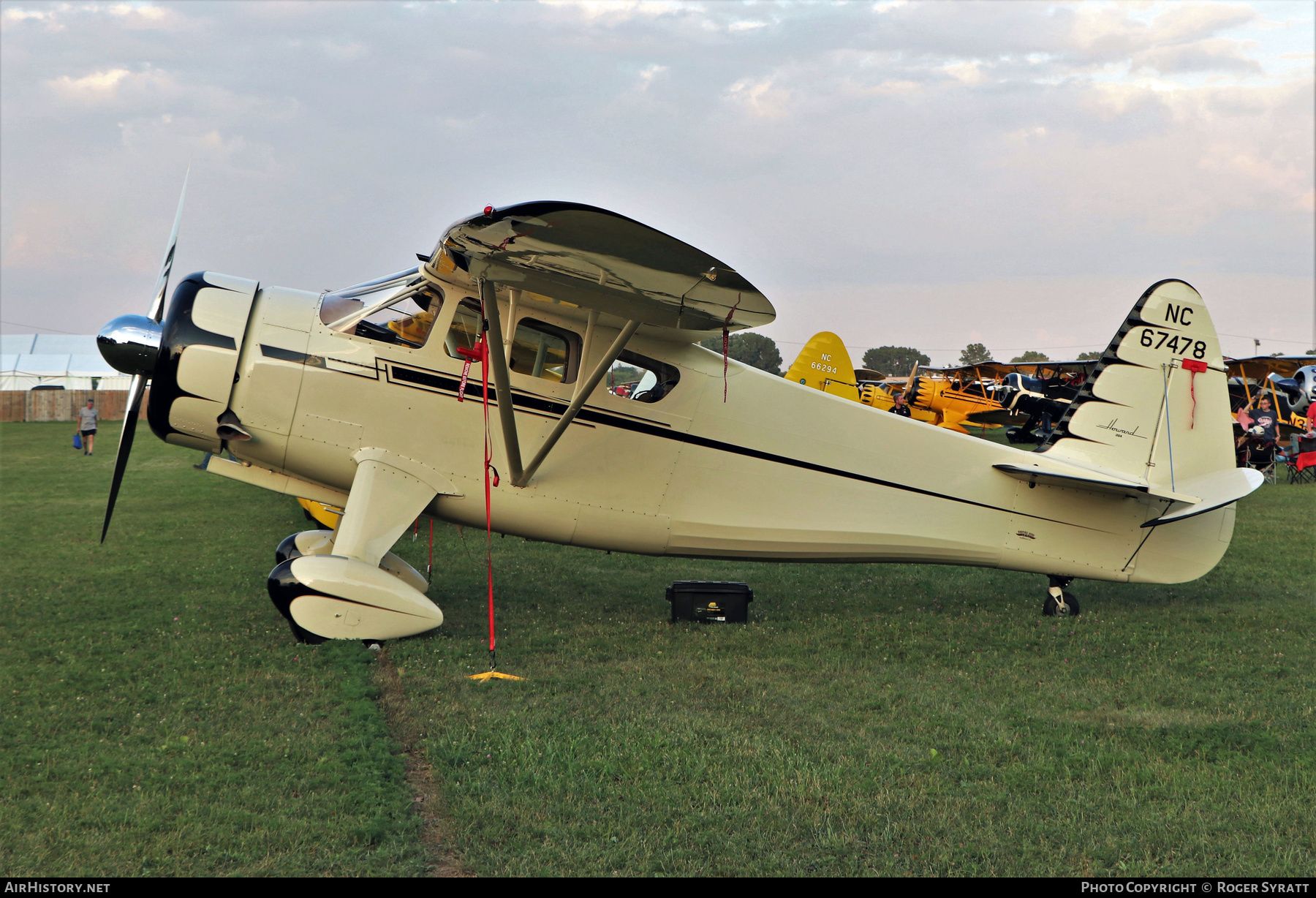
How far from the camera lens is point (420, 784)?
14.5ft

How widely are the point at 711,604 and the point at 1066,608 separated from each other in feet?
11.1

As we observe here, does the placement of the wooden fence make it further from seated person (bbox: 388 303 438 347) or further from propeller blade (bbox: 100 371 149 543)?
seated person (bbox: 388 303 438 347)

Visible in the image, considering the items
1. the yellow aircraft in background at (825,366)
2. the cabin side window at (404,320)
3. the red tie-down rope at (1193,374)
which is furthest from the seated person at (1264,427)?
the cabin side window at (404,320)

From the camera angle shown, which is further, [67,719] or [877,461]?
[877,461]

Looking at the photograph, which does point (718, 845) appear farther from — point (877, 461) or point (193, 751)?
point (877, 461)

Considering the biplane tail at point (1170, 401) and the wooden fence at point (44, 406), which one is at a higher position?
the biplane tail at point (1170, 401)

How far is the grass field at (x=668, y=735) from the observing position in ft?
12.3

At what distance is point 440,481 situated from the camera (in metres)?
7.00

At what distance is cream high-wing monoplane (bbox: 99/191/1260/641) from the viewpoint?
20.9ft

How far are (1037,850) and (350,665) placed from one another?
14.9ft

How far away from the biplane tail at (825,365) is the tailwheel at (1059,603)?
7.79 m

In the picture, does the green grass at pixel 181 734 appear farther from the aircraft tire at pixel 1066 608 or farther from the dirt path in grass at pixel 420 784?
the aircraft tire at pixel 1066 608

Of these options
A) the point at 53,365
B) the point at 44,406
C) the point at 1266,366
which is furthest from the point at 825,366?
the point at 53,365

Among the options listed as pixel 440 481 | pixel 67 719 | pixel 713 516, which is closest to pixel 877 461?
pixel 713 516
